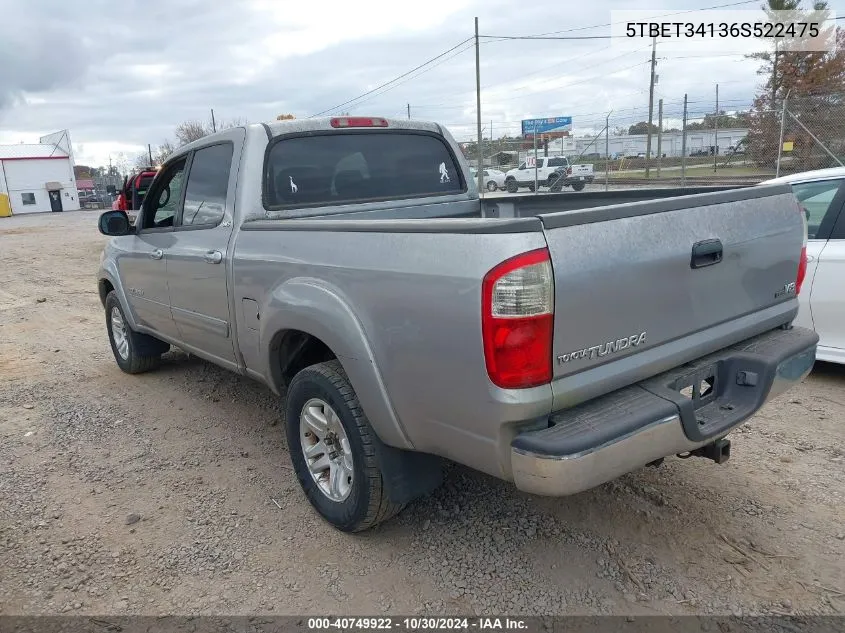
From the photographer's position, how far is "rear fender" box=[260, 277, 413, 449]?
277 cm

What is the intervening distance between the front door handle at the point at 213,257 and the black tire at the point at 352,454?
100 cm

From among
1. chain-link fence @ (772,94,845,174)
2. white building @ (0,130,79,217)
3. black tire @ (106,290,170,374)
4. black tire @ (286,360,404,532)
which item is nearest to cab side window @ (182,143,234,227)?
black tire @ (286,360,404,532)

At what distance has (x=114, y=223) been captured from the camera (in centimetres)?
512

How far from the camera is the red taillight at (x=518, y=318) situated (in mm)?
2236

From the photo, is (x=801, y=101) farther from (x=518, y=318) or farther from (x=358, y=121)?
(x=518, y=318)

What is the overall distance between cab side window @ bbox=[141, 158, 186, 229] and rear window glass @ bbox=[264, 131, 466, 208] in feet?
3.46

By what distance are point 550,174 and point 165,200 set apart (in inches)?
1060

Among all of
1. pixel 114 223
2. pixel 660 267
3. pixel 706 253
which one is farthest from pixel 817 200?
pixel 114 223

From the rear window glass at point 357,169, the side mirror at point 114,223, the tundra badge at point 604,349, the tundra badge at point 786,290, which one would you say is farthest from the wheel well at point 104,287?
the tundra badge at point 786,290

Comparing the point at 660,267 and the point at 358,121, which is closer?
the point at 660,267

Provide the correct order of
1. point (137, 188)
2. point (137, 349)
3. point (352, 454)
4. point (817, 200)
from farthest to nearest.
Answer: point (137, 188)
point (137, 349)
point (817, 200)
point (352, 454)

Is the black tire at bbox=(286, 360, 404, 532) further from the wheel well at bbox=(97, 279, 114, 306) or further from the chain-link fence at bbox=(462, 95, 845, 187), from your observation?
the chain-link fence at bbox=(462, 95, 845, 187)

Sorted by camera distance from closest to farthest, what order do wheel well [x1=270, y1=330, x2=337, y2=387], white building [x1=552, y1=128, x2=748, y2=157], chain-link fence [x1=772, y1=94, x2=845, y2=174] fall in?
wheel well [x1=270, y1=330, x2=337, y2=387] < chain-link fence [x1=772, y1=94, x2=845, y2=174] < white building [x1=552, y1=128, x2=748, y2=157]

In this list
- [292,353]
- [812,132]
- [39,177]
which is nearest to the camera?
[292,353]
